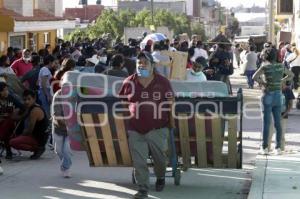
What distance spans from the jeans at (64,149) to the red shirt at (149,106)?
5.61 ft

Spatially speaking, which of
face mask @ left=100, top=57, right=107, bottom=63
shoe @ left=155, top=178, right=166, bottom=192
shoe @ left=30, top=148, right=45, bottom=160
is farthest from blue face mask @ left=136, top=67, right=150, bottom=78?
face mask @ left=100, top=57, right=107, bottom=63

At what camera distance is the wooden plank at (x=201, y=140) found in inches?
344

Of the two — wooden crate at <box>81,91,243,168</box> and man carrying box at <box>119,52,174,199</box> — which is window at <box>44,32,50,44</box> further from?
man carrying box at <box>119,52,174,199</box>

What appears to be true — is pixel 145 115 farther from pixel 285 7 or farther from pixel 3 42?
pixel 285 7

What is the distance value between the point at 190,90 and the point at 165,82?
823 mm

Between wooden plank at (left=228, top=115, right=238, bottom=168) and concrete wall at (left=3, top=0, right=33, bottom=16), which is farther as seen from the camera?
concrete wall at (left=3, top=0, right=33, bottom=16)

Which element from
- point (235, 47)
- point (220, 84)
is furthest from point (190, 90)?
point (235, 47)

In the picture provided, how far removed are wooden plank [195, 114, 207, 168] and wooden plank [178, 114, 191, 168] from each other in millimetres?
127

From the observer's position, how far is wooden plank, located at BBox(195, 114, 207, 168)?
8734 millimetres

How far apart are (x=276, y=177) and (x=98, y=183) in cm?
230

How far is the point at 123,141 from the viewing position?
351 inches

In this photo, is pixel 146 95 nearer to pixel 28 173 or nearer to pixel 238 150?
pixel 238 150

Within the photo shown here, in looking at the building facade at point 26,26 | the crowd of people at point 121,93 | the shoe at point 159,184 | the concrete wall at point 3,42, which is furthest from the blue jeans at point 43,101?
the concrete wall at point 3,42

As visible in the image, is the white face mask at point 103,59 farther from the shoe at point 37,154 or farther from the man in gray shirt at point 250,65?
the man in gray shirt at point 250,65
